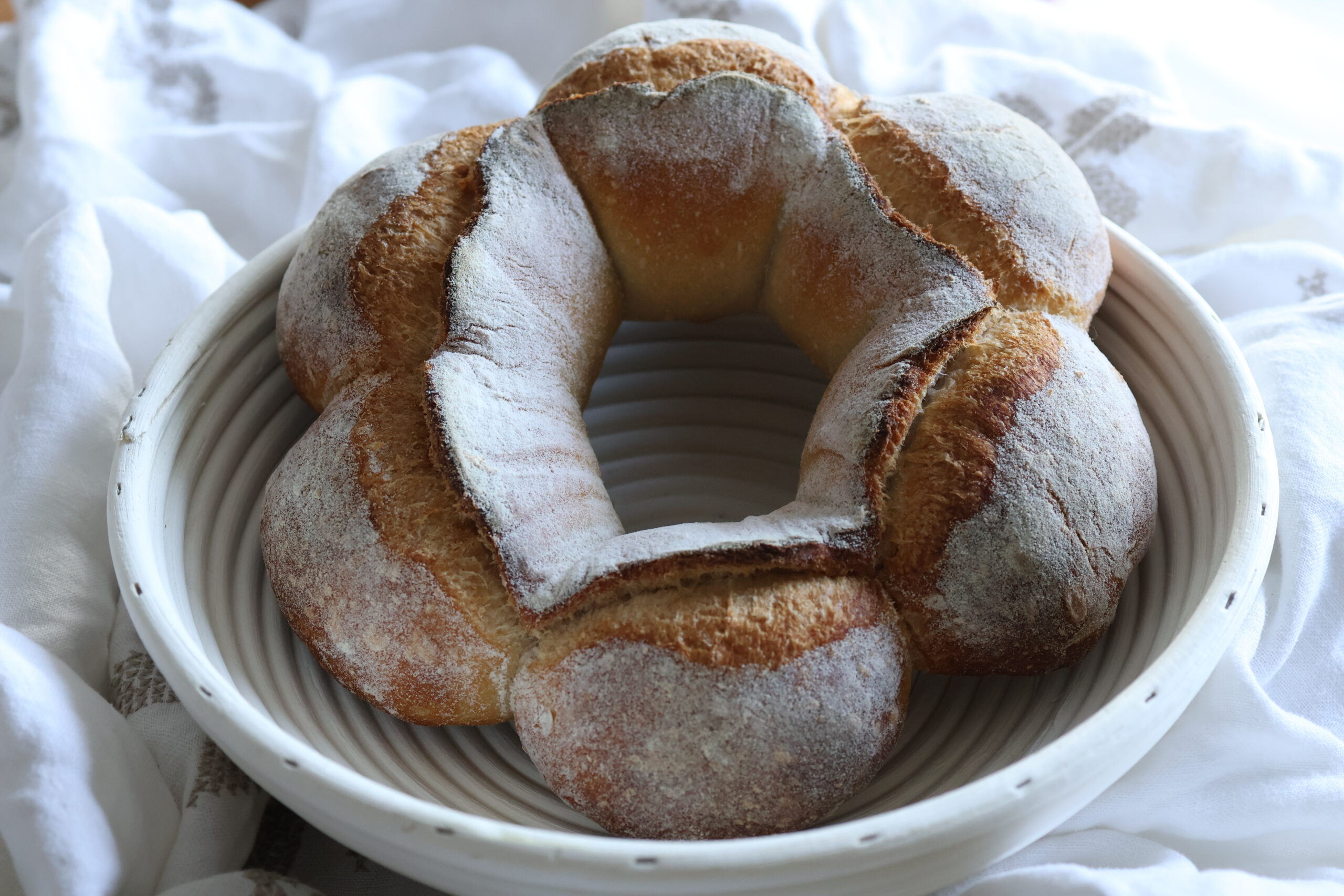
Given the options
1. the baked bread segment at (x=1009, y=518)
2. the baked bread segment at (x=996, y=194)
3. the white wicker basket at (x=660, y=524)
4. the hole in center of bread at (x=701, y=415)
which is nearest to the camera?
the white wicker basket at (x=660, y=524)

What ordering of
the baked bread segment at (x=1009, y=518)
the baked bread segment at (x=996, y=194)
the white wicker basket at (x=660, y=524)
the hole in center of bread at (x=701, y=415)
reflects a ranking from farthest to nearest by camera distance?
1. the hole in center of bread at (x=701, y=415)
2. the baked bread segment at (x=996, y=194)
3. the baked bread segment at (x=1009, y=518)
4. the white wicker basket at (x=660, y=524)

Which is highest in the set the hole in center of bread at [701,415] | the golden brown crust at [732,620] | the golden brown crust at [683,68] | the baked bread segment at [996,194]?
the golden brown crust at [683,68]

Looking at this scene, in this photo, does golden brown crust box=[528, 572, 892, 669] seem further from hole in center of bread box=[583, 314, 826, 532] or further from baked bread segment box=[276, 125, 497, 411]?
hole in center of bread box=[583, 314, 826, 532]

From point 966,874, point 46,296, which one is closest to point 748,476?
point 966,874

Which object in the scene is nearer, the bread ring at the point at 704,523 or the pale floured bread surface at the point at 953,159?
the bread ring at the point at 704,523

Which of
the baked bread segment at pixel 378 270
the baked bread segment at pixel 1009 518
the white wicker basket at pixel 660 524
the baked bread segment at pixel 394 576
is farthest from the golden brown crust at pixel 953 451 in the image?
the baked bread segment at pixel 378 270

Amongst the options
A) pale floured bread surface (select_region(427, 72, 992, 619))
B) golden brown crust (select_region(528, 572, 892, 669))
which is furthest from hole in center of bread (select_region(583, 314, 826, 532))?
golden brown crust (select_region(528, 572, 892, 669))

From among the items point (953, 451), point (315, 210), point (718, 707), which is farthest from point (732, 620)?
A: point (315, 210)

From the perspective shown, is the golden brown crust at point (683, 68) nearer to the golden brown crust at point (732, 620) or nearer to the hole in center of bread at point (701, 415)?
the hole in center of bread at point (701, 415)
